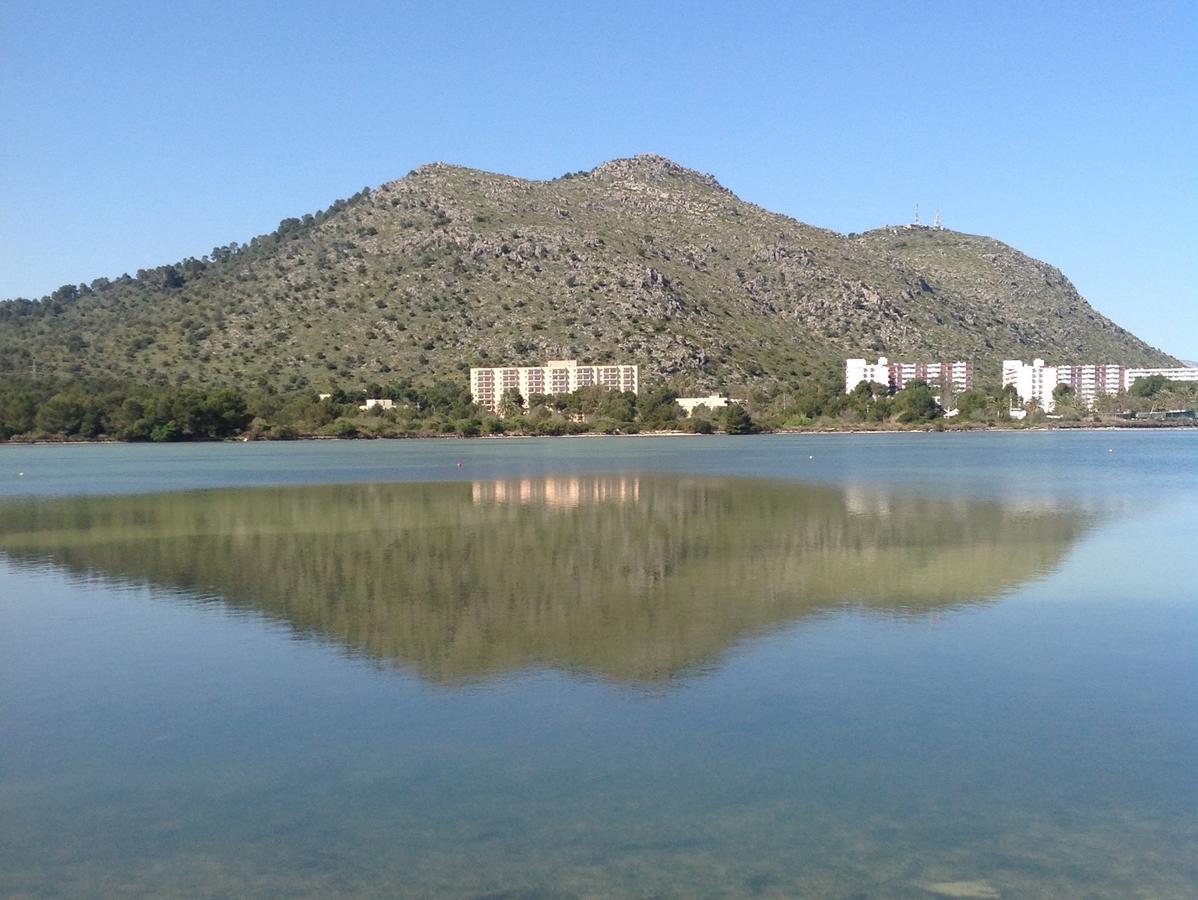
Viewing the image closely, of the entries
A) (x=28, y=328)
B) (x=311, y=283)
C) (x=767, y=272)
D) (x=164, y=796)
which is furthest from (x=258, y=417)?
(x=164, y=796)

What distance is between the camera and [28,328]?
436ft

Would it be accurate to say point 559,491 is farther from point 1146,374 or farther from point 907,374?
point 1146,374

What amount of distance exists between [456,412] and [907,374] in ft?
209

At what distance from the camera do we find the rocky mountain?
411 ft

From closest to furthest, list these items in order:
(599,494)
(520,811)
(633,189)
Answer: (520,811) < (599,494) < (633,189)

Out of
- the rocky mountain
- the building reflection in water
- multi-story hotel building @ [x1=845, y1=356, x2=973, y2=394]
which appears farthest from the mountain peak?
the building reflection in water

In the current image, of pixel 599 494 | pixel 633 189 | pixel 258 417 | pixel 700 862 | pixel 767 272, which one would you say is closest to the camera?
pixel 700 862

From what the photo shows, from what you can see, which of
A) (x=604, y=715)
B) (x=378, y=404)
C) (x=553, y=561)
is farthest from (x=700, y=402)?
(x=604, y=715)

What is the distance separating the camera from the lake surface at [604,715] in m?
7.49

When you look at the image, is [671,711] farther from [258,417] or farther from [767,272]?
[767,272]

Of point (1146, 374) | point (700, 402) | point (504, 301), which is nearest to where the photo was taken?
point (700, 402)

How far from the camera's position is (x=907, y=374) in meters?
149

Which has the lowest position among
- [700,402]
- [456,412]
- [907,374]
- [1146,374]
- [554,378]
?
[456,412]

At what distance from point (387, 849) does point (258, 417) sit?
102m
